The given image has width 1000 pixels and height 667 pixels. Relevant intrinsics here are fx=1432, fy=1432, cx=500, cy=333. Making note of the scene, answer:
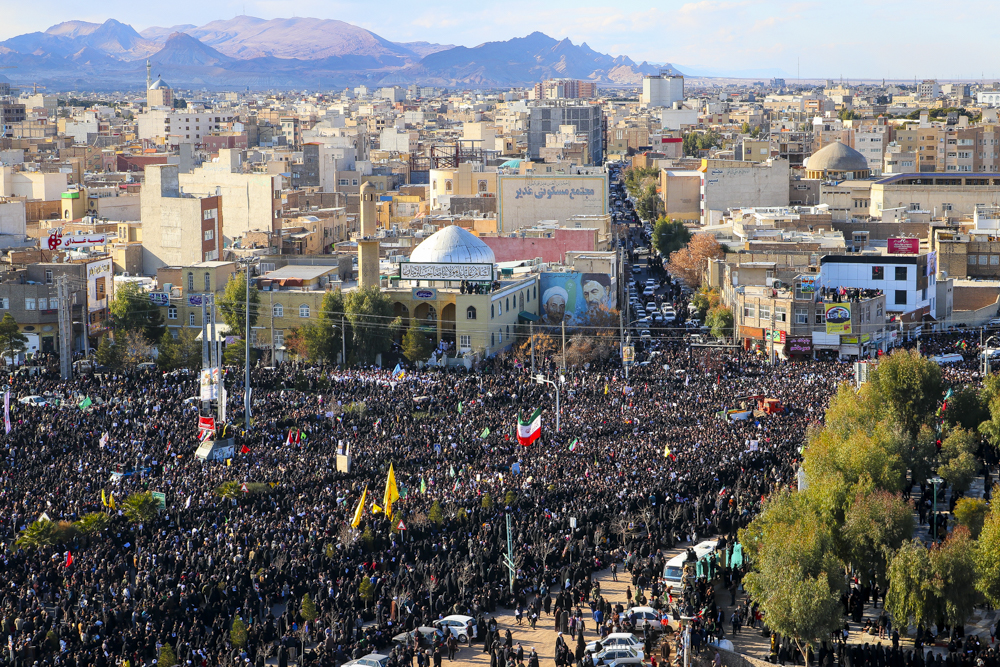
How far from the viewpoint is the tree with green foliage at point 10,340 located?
155 feet

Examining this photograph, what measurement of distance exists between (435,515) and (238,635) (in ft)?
21.7

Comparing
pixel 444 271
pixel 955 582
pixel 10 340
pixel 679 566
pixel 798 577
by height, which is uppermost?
pixel 444 271

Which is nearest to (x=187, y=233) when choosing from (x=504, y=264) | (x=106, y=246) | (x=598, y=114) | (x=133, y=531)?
(x=106, y=246)

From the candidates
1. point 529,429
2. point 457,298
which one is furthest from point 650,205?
point 529,429

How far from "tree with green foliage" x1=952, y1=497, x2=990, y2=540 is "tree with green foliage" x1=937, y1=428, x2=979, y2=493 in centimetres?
342

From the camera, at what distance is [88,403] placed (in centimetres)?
3722

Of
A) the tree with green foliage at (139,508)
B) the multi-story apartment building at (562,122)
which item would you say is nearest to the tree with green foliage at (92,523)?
the tree with green foliage at (139,508)

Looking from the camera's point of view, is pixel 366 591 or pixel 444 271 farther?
pixel 444 271

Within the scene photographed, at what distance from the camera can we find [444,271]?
165ft

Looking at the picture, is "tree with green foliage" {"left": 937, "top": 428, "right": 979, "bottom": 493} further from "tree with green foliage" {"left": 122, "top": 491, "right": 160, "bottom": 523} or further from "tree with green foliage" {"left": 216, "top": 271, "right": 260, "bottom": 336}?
"tree with green foliage" {"left": 216, "top": 271, "right": 260, "bottom": 336}

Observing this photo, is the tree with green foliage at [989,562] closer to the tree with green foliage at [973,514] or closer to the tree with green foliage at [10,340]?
the tree with green foliage at [973,514]

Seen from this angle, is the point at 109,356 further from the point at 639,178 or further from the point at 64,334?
the point at 639,178

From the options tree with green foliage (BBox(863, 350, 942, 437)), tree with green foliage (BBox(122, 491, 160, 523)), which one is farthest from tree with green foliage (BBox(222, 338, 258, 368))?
tree with green foliage (BBox(863, 350, 942, 437))

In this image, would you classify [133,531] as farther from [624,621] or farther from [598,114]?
[598,114]
